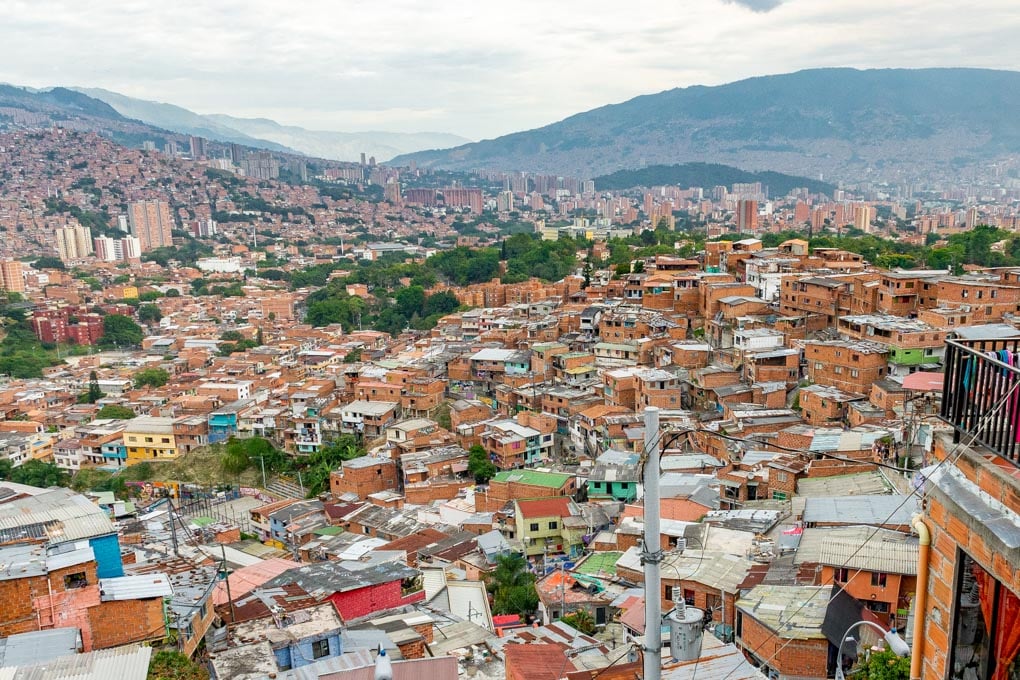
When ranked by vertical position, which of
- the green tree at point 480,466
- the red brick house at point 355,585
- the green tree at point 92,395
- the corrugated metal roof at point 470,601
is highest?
the red brick house at point 355,585

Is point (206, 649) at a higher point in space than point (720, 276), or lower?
lower

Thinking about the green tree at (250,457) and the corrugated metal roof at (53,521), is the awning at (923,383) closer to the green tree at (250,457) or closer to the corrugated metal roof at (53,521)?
the corrugated metal roof at (53,521)

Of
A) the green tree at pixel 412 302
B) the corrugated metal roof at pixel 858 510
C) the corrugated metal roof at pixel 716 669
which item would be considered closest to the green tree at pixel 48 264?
the green tree at pixel 412 302

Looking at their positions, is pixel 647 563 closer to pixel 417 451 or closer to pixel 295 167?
pixel 417 451

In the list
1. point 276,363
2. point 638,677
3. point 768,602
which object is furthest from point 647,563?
point 276,363

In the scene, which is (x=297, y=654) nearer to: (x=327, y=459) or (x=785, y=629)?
(x=785, y=629)
